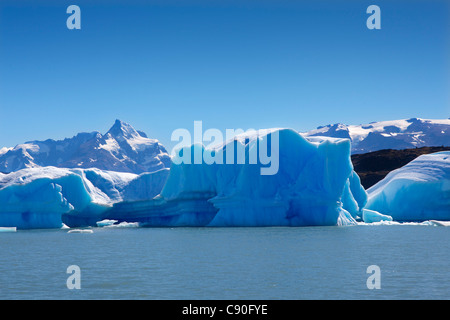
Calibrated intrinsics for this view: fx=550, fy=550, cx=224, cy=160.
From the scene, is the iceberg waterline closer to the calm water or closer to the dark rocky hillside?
the calm water

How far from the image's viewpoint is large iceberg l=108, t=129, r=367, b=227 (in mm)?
37156

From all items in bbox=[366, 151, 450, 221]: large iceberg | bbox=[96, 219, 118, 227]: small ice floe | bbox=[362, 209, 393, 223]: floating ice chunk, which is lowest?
bbox=[96, 219, 118, 227]: small ice floe

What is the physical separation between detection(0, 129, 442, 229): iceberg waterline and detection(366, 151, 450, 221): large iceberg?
2310 mm

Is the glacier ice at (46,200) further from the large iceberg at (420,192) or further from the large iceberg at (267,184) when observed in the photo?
the large iceberg at (420,192)

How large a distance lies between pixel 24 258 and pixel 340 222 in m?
23.8

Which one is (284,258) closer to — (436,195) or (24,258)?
(24,258)

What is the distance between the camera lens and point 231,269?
16891mm

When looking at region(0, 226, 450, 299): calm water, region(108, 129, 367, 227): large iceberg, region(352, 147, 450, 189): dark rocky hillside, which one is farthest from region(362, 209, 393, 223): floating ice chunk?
region(352, 147, 450, 189): dark rocky hillside

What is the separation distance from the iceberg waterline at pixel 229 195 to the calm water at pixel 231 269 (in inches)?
448

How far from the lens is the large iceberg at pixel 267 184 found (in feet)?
122

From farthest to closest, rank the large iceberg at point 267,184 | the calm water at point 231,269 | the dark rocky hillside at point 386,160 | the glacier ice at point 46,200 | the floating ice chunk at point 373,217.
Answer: the dark rocky hillside at point 386,160 < the floating ice chunk at point 373,217 < the glacier ice at point 46,200 < the large iceberg at point 267,184 < the calm water at point 231,269

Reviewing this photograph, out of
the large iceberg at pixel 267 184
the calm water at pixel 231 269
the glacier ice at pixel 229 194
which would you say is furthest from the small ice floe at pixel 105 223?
the calm water at pixel 231 269

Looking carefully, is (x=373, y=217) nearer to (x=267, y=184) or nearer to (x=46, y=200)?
(x=267, y=184)
